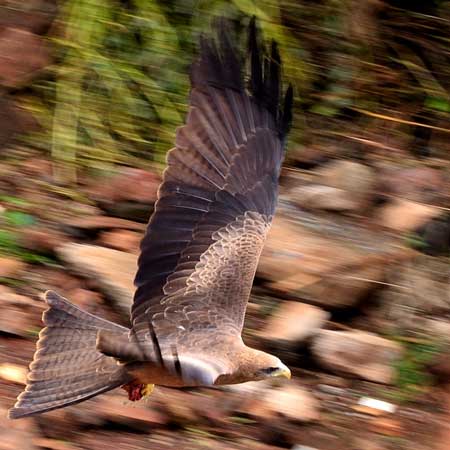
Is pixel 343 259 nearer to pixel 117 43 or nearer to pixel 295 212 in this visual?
pixel 295 212

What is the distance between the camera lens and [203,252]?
5.67 meters

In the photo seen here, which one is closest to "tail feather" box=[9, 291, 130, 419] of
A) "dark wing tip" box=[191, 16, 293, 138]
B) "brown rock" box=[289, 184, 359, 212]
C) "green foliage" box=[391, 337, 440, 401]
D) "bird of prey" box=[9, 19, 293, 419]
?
"bird of prey" box=[9, 19, 293, 419]

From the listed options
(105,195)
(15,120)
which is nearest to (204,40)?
(105,195)

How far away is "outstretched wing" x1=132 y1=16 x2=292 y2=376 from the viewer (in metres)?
5.48

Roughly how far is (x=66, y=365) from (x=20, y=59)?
2.99 meters

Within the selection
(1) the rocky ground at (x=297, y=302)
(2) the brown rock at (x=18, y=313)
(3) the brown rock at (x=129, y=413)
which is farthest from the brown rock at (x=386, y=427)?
(2) the brown rock at (x=18, y=313)

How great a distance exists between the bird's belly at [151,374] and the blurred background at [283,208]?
672 millimetres

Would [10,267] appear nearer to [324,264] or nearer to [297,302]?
[297,302]

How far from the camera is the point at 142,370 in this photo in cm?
510

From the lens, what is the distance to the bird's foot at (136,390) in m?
5.46

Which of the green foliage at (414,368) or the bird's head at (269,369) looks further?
the green foliage at (414,368)

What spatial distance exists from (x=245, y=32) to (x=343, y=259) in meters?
1.64

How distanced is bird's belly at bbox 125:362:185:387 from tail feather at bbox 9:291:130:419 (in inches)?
3.0

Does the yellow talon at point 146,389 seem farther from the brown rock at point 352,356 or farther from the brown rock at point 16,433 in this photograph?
the brown rock at point 352,356
